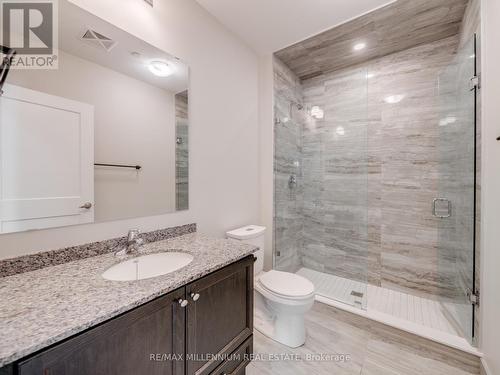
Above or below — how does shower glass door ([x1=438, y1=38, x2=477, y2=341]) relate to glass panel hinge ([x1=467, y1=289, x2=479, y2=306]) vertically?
above

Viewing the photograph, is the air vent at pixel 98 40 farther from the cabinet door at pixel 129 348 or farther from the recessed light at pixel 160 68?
the cabinet door at pixel 129 348

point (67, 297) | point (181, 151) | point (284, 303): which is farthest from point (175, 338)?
point (181, 151)

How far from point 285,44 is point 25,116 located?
87.5 inches

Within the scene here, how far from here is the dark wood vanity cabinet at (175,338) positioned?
0.65 m

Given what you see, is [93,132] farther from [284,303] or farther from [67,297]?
[284,303]

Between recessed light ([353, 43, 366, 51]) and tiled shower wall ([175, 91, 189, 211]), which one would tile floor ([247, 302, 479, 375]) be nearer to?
tiled shower wall ([175, 91, 189, 211])

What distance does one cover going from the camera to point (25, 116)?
996 mm

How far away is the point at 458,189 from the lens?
1.91 m

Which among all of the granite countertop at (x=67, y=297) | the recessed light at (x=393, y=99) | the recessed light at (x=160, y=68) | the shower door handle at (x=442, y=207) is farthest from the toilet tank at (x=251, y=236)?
the recessed light at (x=393, y=99)

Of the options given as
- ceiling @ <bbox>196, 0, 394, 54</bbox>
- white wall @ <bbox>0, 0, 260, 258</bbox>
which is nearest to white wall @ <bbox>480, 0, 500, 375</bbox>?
ceiling @ <bbox>196, 0, 394, 54</bbox>

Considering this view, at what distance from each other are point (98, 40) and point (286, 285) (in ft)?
6.68

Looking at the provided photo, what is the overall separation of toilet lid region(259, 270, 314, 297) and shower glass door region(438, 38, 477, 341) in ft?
3.81

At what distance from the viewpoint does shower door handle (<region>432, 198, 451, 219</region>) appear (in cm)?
211

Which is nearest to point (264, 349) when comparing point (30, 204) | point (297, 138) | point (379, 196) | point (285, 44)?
point (30, 204)
